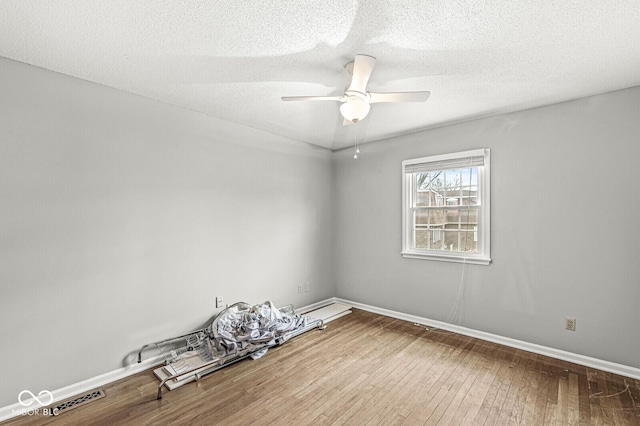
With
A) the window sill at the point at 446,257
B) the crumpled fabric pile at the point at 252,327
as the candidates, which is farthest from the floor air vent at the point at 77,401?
the window sill at the point at 446,257

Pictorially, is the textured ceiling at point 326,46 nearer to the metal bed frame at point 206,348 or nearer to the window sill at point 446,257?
the window sill at point 446,257

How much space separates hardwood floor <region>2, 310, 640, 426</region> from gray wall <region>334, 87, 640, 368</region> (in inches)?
14.6

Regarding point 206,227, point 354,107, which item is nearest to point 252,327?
point 206,227

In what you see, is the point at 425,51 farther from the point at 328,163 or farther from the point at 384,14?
the point at 328,163

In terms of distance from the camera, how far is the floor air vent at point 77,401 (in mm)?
2230

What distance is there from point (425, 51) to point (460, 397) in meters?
2.58

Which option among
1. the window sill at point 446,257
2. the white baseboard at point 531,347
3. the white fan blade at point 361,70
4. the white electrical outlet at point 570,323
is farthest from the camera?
the window sill at point 446,257

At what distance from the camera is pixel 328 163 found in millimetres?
4945

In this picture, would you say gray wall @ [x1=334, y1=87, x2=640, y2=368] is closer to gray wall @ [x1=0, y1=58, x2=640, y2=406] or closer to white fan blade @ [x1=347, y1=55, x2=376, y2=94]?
gray wall @ [x1=0, y1=58, x2=640, y2=406]

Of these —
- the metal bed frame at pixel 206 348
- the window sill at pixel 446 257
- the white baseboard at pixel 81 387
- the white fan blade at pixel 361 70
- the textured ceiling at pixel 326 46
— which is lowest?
the white baseboard at pixel 81 387

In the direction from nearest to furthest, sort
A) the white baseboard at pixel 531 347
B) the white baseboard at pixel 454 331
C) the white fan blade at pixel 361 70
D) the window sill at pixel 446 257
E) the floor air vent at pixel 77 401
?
the white fan blade at pixel 361 70
the floor air vent at pixel 77 401
the white baseboard at pixel 454 331
the white baseboard at pixel 531 347
the window sill at pixel 446 257

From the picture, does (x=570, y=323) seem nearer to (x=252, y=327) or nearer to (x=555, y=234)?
(x=555, y=234)

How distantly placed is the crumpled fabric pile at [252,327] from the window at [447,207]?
1.87 m

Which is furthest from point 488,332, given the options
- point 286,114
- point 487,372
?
point 286,114
